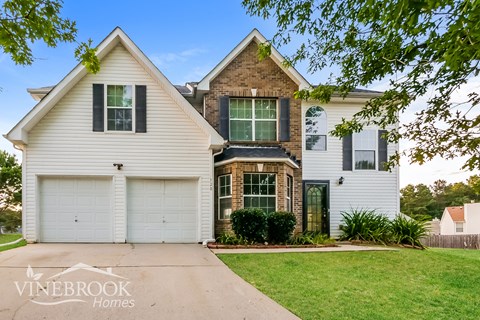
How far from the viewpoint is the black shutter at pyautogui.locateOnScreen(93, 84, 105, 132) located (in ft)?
37.7

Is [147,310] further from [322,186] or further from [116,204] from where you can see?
[322,186]

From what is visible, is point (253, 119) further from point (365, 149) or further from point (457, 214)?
point (457, 214)

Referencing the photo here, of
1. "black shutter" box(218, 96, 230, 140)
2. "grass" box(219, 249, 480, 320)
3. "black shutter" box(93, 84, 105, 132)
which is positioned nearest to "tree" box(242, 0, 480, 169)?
"grass" box(219, 249, 480, 320)

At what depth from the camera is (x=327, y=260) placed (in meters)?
9.11

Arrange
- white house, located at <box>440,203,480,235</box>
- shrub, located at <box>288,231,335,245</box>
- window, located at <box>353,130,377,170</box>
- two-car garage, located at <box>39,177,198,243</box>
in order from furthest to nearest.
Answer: white house, located at <box>440,203,480,235</box> < window, located at <box>353,130,377,170</box> < shrub, located at <box>288,231,335,245</box> < two-car garage, located at <box>39,177,198,243</box>

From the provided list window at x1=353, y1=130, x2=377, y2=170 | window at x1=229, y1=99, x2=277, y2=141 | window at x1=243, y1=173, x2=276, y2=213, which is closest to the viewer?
window at x1=243, y1=173, x2=276, y2=213

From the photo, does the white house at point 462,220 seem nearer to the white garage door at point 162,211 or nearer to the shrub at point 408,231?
the shrub at point 408,231

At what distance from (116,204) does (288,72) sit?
812cm

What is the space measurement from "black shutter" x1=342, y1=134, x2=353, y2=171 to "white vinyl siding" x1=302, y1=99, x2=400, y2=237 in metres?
0.17

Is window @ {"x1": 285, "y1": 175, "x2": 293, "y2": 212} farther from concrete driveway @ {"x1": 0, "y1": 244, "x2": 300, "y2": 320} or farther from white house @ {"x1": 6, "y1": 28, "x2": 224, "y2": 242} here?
concrete driveway @ {"x1": 0, "y1": 244, "x2": 300, "y2": 320}

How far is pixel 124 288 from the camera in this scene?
6035mm

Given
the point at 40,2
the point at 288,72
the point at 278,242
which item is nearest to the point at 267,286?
the point at 278,242

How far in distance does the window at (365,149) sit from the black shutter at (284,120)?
10.2 ft

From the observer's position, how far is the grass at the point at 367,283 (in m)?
5.52
